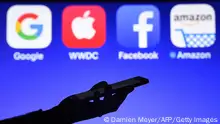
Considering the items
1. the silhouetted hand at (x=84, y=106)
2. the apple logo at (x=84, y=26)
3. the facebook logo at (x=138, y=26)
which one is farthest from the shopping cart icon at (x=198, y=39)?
the silhouetted hand at (x=84, y=106)

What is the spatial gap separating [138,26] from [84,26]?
180mm

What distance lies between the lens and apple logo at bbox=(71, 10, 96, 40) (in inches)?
59.3

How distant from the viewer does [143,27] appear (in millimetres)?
1510

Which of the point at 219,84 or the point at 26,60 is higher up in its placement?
the point at 26,60

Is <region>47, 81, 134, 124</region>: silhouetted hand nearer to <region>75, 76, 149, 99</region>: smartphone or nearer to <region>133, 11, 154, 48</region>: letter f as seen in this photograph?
<region>75, 76, 149, 99</region>: smartphone

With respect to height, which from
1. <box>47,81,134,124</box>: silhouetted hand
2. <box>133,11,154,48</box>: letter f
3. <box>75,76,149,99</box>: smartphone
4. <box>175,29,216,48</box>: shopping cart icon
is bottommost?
<box>47,81,134,124</box>: silhouetted hand

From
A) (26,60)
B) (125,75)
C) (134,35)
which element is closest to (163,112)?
(125,75)

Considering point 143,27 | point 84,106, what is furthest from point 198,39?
point 84,106

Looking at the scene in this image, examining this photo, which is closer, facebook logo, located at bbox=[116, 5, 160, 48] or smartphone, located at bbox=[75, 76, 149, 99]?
smartphone, located at bbox=[75, 76, 149, 99]

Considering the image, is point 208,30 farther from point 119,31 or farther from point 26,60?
point 26,60

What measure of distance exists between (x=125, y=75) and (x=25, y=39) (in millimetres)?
352

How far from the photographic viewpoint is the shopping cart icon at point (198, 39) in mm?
1493

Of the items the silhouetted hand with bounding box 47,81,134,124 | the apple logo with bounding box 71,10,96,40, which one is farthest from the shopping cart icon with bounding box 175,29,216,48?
the silhouetted hand with bounding box 47,81,134,124

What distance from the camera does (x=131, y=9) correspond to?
1521mm
